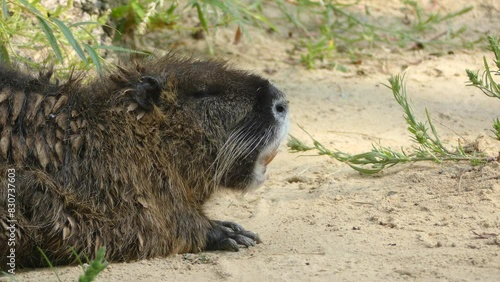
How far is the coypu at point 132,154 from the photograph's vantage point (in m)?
3.99

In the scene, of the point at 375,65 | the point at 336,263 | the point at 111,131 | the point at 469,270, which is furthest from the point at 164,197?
the point at 375,65

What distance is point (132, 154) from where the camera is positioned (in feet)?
13.8

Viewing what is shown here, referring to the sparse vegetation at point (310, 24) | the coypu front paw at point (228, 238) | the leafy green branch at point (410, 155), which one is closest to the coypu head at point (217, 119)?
the coypu front paw at point (228, 238)

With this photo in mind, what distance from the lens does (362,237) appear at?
425 centimetres

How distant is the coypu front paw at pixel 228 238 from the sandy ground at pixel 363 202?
59 mm

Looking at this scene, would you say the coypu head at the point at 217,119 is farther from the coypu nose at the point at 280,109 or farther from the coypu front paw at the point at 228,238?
the coypu front paw at the point at 228,238

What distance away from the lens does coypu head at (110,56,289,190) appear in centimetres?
432

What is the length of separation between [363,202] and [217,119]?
1034 mm

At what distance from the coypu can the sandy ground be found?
0.45ft

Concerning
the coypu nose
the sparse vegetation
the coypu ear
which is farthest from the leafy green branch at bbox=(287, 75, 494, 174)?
the sparse vegetation

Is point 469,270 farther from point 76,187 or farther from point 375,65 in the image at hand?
point 375,65

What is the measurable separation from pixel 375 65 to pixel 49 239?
4261mm

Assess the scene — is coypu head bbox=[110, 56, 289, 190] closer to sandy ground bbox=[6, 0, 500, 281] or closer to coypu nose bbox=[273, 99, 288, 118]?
coypu nose bbox=[273, 99, 288, 118]

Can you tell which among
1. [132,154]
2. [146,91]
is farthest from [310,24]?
[132,154]
